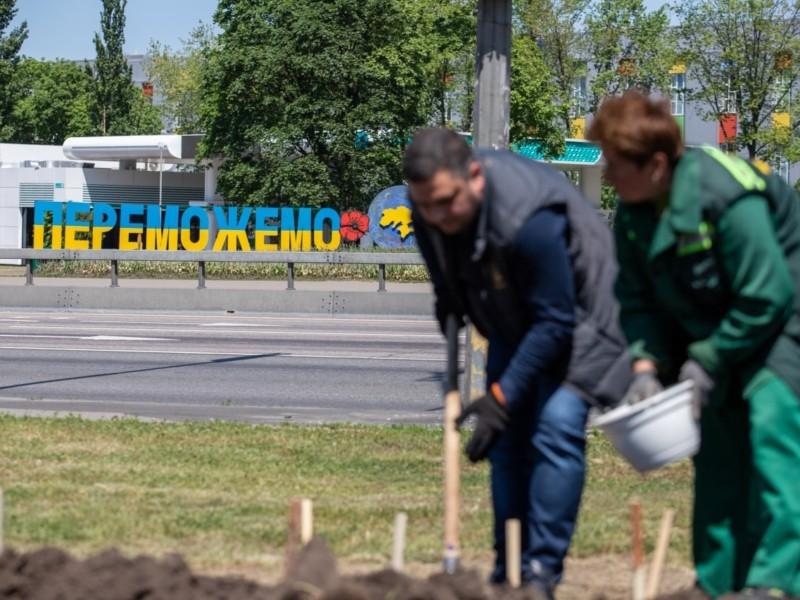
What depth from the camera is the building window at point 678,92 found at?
53969 mm

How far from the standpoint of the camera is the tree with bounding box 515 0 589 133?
54062 mm

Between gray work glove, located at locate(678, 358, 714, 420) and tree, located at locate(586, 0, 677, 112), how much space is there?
52564 millimetres

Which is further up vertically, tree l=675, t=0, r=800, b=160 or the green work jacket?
tree l=675, t=0, r=800, b=160

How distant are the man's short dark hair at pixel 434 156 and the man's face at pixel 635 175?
0.43 meters

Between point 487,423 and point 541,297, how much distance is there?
451 mm

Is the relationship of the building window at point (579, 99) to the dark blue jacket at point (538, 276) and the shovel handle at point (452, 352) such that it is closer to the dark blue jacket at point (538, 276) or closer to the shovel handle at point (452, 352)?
the shovel handle at point (452, 352)

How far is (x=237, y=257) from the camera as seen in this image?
84.3 ft

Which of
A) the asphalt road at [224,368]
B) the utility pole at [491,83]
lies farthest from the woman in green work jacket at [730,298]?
the asphalt road at [224,368]

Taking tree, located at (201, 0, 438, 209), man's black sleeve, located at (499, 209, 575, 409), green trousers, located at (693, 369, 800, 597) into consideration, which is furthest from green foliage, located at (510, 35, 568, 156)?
green trousers, located at (693, 369, 800, 597)

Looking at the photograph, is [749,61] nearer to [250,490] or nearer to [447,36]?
[447,36]

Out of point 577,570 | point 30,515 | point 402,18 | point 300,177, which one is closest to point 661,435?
point 577,570

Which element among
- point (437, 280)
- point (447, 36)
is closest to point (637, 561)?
point (437, 280)

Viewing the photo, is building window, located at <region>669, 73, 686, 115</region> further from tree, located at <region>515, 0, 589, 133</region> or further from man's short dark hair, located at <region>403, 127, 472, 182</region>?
man's short dark hair, located at <region>403, 127, 472, 182</region>

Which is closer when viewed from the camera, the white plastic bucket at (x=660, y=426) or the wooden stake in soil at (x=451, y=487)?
the white plastic bucket at (x=660, y=426)
